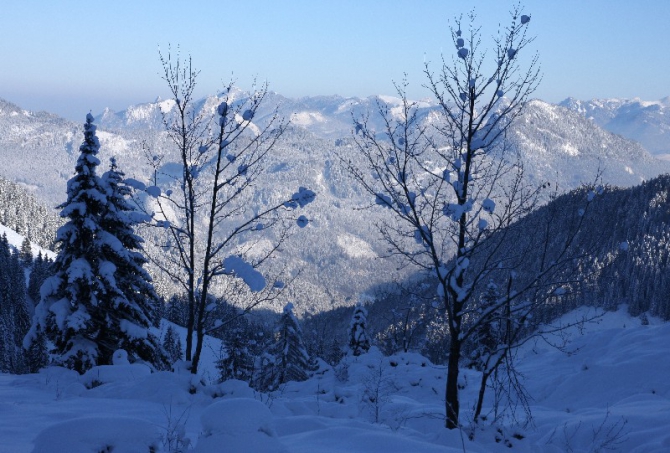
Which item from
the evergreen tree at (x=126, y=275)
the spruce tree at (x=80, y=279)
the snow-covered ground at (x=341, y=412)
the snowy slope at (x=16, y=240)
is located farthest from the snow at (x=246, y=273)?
the snowy slope at (x=16, y=240)

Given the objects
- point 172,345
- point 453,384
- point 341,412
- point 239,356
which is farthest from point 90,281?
point 172,345

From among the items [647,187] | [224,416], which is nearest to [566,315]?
[647,187]

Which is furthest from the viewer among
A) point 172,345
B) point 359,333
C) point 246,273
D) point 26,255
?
point 26,255

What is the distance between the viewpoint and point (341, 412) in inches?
342

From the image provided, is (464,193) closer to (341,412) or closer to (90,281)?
(341,412)

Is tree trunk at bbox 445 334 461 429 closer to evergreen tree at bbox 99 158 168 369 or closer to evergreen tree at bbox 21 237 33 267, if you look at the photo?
evergreen tree at bbox 99 158 168 369

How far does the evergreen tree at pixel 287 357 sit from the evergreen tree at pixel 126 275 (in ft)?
40.2

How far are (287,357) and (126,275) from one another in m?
14.6

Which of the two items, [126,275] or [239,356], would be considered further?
[239,356]

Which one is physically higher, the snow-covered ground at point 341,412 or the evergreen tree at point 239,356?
the snow-covered ground at point 341,412

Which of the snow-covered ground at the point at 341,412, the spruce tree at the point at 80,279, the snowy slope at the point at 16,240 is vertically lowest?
the snow-covered ground at the point at 341,412

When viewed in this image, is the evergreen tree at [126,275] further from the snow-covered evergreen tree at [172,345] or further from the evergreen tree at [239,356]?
the snow-covered evergreen tree at [172,345]

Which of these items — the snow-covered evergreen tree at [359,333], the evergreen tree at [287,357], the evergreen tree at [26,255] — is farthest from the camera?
the evergreen tree at [26,255]

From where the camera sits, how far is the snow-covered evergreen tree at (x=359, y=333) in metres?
29.5
